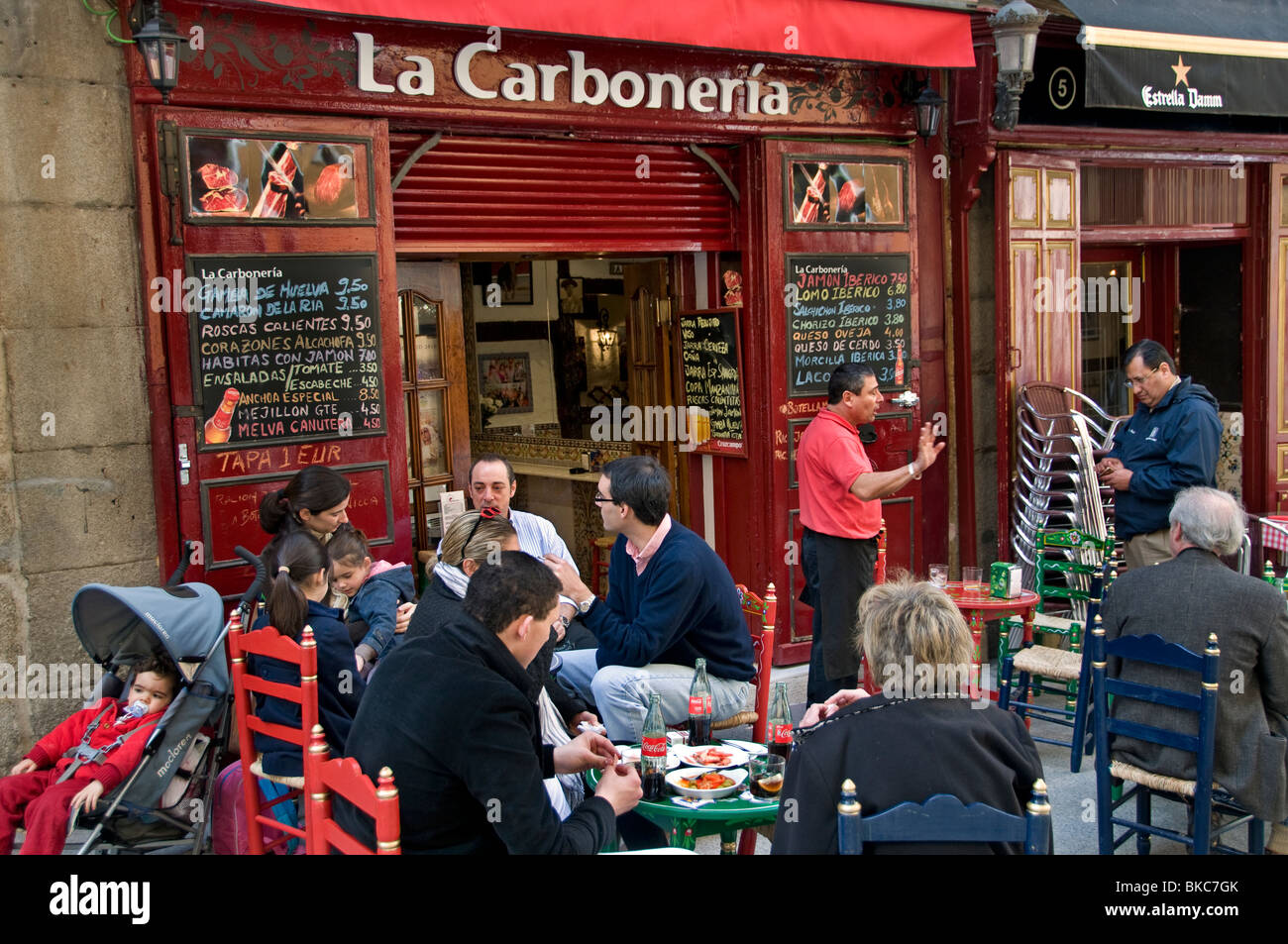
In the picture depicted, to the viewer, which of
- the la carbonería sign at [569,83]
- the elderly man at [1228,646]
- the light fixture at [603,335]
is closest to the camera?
the elderly man at [1228,646]

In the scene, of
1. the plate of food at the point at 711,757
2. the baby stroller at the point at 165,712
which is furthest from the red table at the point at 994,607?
the baby stroller at the point at 165,712

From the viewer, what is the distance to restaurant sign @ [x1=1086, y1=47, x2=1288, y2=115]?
27.1ft

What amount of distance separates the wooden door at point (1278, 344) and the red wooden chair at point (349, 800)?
29.9 ft

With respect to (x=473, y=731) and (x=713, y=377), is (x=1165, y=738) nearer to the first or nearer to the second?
(x=473, y=731)

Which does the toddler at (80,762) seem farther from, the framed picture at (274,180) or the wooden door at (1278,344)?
the wooden door at (1278,344)

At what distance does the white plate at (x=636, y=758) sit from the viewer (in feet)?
14.1

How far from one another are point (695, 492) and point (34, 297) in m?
4.38

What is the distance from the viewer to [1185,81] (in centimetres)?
861

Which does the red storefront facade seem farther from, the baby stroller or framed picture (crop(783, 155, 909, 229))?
the baby stroller

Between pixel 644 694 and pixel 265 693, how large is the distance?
1.47m

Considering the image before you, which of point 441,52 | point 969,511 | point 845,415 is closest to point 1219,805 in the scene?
point 845,415

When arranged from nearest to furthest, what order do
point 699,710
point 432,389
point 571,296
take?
point 699,710, point 432,389, point 571,296

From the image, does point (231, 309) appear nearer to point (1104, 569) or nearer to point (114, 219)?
point (114, 219)

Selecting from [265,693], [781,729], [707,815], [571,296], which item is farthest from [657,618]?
[571,296]
